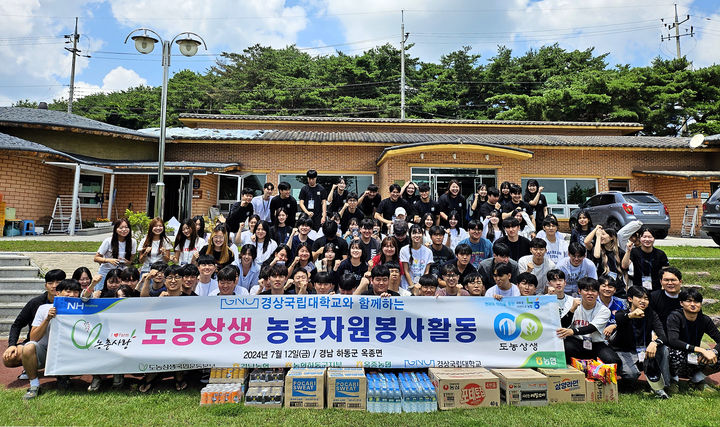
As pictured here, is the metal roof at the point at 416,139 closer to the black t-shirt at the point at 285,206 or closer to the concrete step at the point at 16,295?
the black t-shirt at the point at 285,206

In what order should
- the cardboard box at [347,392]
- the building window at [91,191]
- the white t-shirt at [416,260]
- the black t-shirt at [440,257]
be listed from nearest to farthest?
the cardboard box at [347,392]
the white t-shirt at [416,260]
the black t-shirt at [440,257]
the building window at [91,191]

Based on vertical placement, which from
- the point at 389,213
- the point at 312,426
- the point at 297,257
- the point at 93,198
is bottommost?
the point at 312,426

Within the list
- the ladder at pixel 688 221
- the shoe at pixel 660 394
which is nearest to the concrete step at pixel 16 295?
the shoe at pixel 660 394

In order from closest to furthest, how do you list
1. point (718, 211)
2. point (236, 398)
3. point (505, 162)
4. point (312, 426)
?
point (312, 426), point (236, 398), point (718, 211), point (505, 162)

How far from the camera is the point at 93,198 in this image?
1593 cm

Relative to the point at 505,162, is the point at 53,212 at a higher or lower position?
lower

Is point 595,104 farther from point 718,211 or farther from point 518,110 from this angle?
point 718,211

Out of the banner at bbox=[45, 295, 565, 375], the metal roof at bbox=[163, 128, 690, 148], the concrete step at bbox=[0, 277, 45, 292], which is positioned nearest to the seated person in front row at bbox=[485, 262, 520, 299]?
the banner at bbox=[45, 295, 565, 375]

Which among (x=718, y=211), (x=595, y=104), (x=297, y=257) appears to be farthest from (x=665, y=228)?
(x=595, y=104)

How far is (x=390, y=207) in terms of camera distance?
7.13 meters

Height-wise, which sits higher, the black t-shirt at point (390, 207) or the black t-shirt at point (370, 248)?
the black t-shirt at point (390, 207)

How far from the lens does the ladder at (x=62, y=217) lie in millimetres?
14128

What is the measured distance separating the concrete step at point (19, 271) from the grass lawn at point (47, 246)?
2.44 metres

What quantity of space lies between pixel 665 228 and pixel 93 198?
20.6 m
